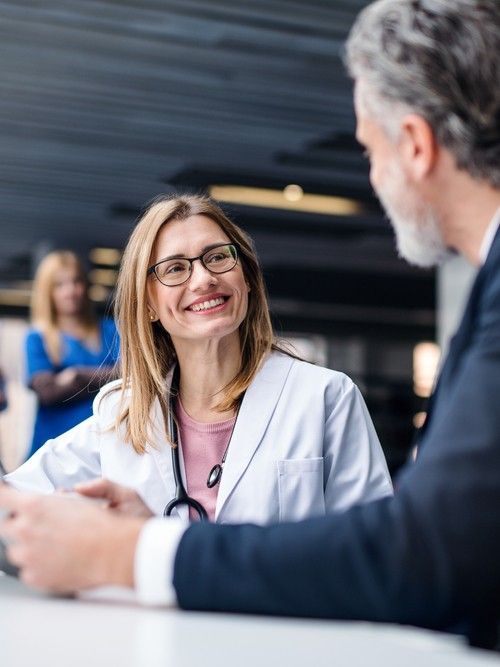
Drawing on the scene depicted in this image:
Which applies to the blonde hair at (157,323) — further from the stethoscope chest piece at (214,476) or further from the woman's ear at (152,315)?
the stethoscope chest piece at (214,476)

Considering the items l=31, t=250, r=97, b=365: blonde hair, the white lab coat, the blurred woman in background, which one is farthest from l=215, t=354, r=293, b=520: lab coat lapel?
l=31, t=250, r=97, b=365: blonde hair

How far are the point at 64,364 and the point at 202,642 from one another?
389cm

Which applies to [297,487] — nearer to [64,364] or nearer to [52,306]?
[64,364]

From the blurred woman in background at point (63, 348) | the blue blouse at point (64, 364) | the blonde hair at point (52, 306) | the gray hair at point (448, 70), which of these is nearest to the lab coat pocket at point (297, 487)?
the gray hair at point (448, 70)

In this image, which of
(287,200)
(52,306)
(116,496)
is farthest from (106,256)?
(116,496)

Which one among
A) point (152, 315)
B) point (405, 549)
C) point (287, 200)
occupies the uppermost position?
point (287, 200)

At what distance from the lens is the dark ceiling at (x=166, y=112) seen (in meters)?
5.89

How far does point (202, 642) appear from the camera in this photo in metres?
0.84

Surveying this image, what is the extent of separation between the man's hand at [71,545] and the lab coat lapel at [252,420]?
98 cm

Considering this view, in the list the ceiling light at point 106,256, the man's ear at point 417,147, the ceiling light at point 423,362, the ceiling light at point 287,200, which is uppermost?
the ceiling light at point 287,200

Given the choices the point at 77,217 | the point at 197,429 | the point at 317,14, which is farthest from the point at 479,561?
the point at 77,217

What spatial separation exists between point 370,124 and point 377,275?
1750cm

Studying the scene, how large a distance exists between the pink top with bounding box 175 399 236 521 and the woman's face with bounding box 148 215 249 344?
0.20 metres

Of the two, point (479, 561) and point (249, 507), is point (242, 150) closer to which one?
point (249, 507)
